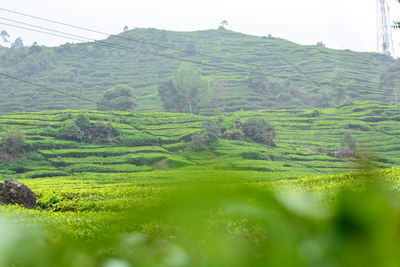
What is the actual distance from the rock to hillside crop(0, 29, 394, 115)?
2716 cm

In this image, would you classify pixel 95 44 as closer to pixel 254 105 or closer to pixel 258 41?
pixel 258 41

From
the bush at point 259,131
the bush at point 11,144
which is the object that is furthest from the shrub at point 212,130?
the bush at point 11,144

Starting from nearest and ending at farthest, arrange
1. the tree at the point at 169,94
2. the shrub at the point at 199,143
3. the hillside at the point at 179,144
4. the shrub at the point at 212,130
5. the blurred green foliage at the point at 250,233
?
the blurred green foliage at the point at 250,233 < the hillside at the point at 179,144 < the shrub at the point at 199,143 < the shrub at the point at 212,130 < the tree at the point at 169,94

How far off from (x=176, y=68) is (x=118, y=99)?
66.0ft

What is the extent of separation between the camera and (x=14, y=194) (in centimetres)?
791

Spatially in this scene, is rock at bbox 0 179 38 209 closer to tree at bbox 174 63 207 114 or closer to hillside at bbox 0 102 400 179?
hillside at bbox 0 102 400 179

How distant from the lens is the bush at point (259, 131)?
24781mm

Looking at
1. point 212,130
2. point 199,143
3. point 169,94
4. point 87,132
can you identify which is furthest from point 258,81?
point 87,132

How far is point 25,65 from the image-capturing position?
1854 inches

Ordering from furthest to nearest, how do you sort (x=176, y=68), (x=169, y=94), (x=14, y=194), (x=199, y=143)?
(x=176, y=68) → (x=169, y=94) → (x=199, y=143) → (x=14, y=194)

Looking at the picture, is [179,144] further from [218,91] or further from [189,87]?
[218,91]

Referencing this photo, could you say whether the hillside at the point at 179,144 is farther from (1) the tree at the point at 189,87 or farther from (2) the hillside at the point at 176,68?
(2) the hillside at the point at 176,68

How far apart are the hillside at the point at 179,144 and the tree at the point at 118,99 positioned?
265 centimetres

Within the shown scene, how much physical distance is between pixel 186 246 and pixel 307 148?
27.1 m
